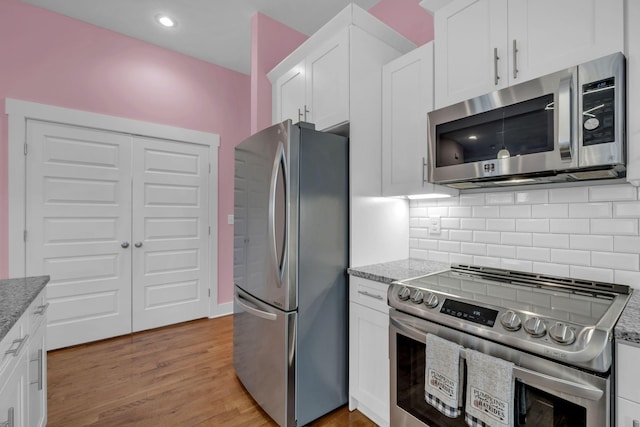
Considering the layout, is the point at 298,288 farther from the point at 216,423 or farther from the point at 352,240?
the point at 216,423

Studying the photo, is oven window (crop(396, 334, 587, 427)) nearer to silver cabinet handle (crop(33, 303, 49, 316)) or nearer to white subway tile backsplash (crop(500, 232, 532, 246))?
white subway tile backsplash (crop(500, 232, 532, 246))

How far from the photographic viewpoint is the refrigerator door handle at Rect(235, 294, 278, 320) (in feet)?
5.81

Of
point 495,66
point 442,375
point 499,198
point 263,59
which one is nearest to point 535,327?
→ point 442,375

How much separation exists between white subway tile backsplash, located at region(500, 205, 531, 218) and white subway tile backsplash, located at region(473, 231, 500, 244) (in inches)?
4.7

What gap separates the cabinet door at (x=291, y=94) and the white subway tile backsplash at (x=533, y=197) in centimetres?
159

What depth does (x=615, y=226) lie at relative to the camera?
1382 millimetres

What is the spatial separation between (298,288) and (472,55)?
5.17ft

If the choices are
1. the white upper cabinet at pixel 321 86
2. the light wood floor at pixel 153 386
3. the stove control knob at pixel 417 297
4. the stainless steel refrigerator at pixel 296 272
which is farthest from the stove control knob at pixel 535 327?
the white upper cabinet at pixel 321 86

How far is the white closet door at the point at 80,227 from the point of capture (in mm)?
2688

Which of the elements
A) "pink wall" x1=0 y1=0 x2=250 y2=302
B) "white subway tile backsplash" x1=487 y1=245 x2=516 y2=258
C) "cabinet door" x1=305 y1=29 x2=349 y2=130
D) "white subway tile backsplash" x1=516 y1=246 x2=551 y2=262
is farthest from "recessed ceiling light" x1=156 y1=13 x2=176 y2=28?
"white subway tile backsplash" x1=516 y1=246 x2=551 y2=262

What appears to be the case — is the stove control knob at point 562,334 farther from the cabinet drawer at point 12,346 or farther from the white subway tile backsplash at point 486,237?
the cabinet drawer at point 12,346

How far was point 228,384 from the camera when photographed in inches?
86.0

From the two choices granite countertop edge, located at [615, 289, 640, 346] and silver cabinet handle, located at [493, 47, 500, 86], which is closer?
granite countertop edge, located at [615, 289, 640, 346]

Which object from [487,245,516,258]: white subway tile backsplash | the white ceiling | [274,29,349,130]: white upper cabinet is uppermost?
the white ceiling
